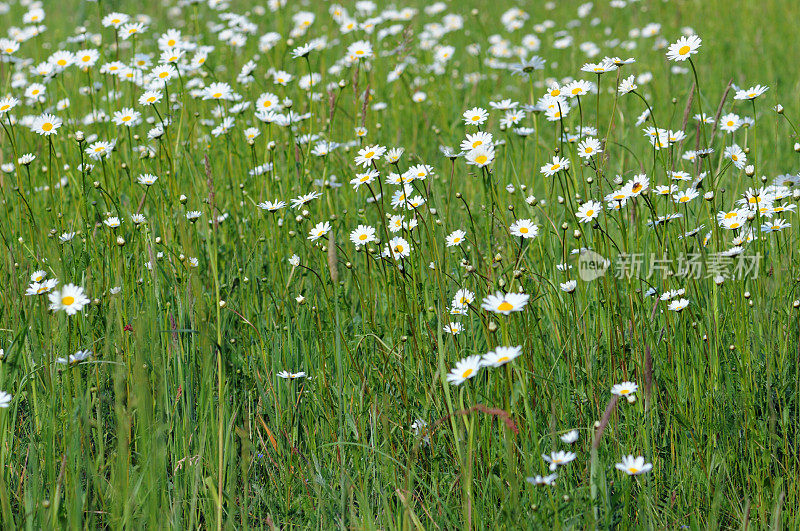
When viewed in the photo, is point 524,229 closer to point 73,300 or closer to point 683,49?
point 683,49

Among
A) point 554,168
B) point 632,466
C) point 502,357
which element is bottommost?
point 632,466

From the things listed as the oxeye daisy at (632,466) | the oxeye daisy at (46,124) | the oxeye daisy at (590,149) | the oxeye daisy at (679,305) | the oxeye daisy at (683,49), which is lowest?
the oxeye daisy at (632,466)

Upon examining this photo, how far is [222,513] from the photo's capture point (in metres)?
1.73

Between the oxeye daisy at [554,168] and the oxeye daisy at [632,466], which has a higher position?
the oxeye daisy at [554,168]

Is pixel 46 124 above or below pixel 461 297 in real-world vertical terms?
above

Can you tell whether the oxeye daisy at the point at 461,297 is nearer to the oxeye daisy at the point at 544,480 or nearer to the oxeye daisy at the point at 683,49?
the oxeye daisy at the point at 544,480

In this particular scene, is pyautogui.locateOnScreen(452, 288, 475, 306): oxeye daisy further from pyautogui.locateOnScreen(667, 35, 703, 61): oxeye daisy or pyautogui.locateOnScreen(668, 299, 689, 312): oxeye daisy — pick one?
pyautogui.locateOnScreen(667, 35, 703, 61): oxeye daisy

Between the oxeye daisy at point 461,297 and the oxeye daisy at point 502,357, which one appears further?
the oxeye daisy at point 461,297

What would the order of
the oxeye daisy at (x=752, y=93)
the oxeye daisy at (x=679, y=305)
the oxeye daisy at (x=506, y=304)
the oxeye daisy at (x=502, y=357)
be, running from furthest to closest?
the oxeye daisy at (x=752, y=93), the oxeye daisy at (x=679, y=305), the oxeye daisy at (x=506, y=304), the oxeye daisy at (x=502, y=357)

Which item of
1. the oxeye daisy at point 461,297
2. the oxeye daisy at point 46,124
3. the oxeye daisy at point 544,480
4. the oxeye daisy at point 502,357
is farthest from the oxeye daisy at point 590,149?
the oxeye daisy at point 46,124

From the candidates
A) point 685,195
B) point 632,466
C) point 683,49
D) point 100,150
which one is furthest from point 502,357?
point 100,150

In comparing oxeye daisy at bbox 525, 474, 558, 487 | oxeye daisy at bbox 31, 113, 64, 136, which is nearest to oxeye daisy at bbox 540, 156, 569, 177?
oxeye daisy at bbox 525, 474, 558, 487

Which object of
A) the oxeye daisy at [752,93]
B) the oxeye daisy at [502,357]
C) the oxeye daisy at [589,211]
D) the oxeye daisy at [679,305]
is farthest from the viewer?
the oxeye daisy at [752,93]

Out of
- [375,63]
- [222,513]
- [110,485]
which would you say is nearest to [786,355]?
[222,513]
